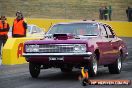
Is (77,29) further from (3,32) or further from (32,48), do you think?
Result: (3,32)

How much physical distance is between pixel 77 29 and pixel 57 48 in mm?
1431

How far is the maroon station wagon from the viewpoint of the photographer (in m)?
14.1

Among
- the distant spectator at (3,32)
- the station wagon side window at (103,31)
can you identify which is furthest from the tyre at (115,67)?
the distant spectator at (3,32)

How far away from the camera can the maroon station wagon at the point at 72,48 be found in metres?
14.1

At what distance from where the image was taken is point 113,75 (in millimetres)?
15820

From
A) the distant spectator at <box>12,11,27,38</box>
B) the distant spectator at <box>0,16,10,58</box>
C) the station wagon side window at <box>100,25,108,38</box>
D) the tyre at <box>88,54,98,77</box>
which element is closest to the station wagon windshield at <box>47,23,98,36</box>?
the station wagon side window at <box>100,25,108,38</box>

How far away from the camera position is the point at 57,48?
14.2m

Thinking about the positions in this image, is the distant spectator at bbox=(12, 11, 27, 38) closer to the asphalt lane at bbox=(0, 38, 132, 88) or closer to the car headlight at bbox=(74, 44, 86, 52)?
the asphalt lane at bbox=(0, 38, 132, 88)

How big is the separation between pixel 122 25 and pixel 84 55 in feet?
Result: 90.8

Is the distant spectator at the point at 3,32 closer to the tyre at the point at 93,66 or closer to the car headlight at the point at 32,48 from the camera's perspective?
the car headlight at the point at 32,48

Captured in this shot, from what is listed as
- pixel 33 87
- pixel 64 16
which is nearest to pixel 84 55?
pixel 33 87

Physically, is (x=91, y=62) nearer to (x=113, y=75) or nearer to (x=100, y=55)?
(x=100, y=55)

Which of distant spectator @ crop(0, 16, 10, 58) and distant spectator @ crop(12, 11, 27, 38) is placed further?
distant spectator @ crop(0, 16, 10, 58)

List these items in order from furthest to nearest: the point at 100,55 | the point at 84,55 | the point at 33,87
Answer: the point at 100,55 < the point at 84,55 < the point at 33,87
